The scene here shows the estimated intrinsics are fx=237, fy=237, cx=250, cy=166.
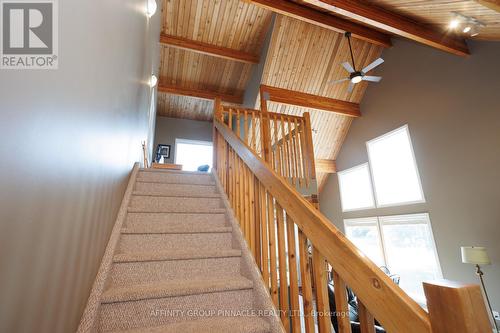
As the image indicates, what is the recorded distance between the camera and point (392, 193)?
18.1ft

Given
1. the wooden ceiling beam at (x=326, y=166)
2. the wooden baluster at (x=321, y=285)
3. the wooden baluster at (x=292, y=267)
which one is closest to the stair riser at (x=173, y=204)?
the wooden baluster at (x=292, y=267)

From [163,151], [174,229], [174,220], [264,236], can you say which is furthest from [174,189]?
[163,151]

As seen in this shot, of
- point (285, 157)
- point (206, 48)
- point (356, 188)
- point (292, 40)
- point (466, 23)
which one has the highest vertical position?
point (206, 48)

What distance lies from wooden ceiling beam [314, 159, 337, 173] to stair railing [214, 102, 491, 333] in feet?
17.8

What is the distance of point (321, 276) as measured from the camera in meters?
0.92

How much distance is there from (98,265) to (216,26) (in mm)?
4906

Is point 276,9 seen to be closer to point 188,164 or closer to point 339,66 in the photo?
point 339,66

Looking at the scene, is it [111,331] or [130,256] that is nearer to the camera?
[111,331]

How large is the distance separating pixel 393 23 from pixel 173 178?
3980 millimetres

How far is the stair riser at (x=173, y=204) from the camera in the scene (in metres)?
2.06

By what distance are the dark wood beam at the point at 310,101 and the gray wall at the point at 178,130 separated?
2911mm

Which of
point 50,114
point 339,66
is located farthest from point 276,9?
point 50,114

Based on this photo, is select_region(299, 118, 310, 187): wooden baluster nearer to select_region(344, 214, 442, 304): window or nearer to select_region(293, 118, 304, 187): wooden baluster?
select_region(293, 118, 304, 187): wooden baluster

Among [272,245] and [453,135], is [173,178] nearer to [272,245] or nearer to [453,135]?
[272,245]
